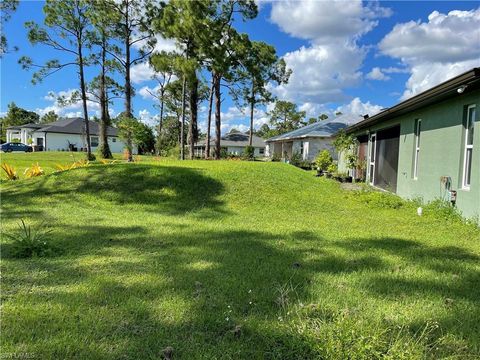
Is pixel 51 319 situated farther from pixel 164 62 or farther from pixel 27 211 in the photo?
pixel 164 62

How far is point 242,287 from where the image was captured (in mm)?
3533

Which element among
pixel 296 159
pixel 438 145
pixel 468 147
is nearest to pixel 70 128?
pixel 296 159

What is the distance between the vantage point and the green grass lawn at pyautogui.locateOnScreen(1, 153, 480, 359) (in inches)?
97.3

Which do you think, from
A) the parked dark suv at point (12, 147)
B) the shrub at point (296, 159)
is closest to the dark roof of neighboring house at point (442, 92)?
the shrub at point (296, 159)

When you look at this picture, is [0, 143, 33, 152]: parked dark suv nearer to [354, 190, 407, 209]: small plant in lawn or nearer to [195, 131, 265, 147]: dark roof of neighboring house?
[195, 131, 265, 147]: dark roof of neighboring house

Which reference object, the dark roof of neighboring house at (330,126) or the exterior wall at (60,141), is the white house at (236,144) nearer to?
the exterior wall at (60,141)

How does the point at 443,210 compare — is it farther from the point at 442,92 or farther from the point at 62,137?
the point at 62,137

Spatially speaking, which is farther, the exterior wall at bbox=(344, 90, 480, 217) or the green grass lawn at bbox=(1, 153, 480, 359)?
the exterior wall at bbox=(344, 90, 480, 217)

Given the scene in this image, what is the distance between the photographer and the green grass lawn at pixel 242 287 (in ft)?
8.11

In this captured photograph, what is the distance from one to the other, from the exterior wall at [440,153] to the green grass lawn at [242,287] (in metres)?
0.80

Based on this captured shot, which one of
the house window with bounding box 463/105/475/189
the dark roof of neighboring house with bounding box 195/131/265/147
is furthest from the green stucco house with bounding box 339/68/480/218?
the dark roof of neighboring house with bounding box 195/131/265/147

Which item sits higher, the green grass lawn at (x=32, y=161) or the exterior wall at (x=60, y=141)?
the exterior wall at (x=60, y=141)

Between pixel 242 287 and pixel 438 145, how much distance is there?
23.8 feet

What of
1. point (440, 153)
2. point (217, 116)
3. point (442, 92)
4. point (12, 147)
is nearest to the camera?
point (442, 92)
